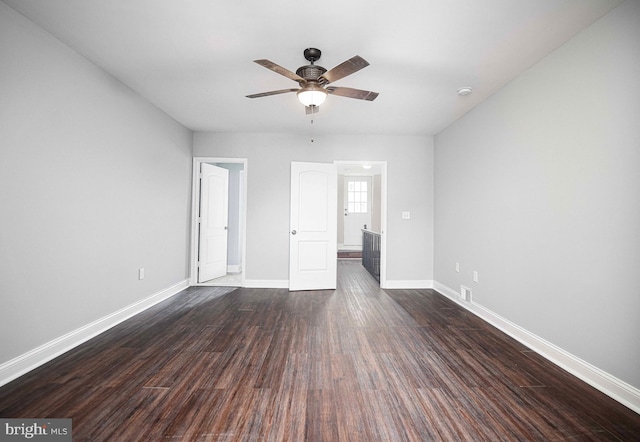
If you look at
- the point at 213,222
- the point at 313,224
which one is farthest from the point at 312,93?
the point at 213,222

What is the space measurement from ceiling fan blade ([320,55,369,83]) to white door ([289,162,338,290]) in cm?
237

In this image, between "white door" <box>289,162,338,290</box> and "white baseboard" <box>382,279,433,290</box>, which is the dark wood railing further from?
"white door" <box>289,162,338,290</box>

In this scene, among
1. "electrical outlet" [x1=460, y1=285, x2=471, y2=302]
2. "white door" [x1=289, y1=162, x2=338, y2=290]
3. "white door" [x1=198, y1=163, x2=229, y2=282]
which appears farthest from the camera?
"white door" [x1=198, y1=163, x2=229, y2=282]

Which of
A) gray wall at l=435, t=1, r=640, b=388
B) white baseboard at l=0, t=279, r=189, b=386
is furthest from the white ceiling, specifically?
white baseboard at l=0, t=279, r=189, b=386

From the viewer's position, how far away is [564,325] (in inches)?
86.5

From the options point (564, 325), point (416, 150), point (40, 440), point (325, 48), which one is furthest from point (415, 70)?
point (40, 440)

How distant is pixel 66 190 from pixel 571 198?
4157 mm

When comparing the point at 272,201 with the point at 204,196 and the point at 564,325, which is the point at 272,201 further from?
the point at 564,325

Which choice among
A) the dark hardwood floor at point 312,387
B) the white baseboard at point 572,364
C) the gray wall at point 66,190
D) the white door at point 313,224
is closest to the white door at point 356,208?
the white door at point 313,224

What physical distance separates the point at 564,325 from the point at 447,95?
2538mm

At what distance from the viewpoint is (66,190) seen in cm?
233

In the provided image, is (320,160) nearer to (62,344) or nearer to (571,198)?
(571,198)

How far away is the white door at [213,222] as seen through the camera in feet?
15.4

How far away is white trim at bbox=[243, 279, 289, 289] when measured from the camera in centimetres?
457
